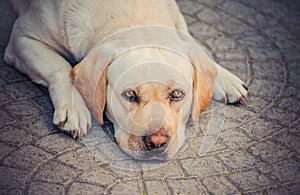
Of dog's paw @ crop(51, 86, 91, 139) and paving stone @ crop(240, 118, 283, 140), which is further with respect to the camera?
paving stone @ crop(240, 118, 283, 140)

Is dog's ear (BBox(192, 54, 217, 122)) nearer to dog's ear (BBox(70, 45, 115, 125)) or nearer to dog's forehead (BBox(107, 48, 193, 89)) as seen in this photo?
dog's forehead (BBox(107, 48, 193, 89))

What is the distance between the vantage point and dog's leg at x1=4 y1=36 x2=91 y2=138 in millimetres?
4344

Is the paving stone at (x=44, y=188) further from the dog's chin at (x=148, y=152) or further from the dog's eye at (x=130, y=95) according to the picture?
the dog's eye at (x=130, y=95)

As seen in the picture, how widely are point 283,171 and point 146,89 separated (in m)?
1.22

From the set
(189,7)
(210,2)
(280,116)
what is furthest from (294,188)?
(210,2)

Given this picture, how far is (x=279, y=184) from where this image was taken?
4051mm

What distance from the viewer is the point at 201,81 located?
171 inches

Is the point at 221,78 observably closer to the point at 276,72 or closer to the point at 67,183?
the point at 276,72

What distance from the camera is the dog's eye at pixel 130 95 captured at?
4.01 meters

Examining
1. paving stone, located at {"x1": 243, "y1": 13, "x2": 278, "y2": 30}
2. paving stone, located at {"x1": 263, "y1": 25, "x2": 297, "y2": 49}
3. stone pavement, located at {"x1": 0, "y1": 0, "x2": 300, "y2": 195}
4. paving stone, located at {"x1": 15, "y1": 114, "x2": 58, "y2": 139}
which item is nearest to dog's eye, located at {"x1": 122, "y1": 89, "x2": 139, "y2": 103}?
stone pavement, located at {"x1": 0, "y1": 0, "x2": 300, "y2": 195}

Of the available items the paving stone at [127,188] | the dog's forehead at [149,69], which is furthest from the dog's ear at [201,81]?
the paving stone at [127,188]

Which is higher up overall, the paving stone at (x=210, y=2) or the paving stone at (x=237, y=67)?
the paving stone at (x=237, y=67)

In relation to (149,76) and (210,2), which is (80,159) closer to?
(149,76)

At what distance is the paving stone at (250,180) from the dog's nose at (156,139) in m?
0.59
